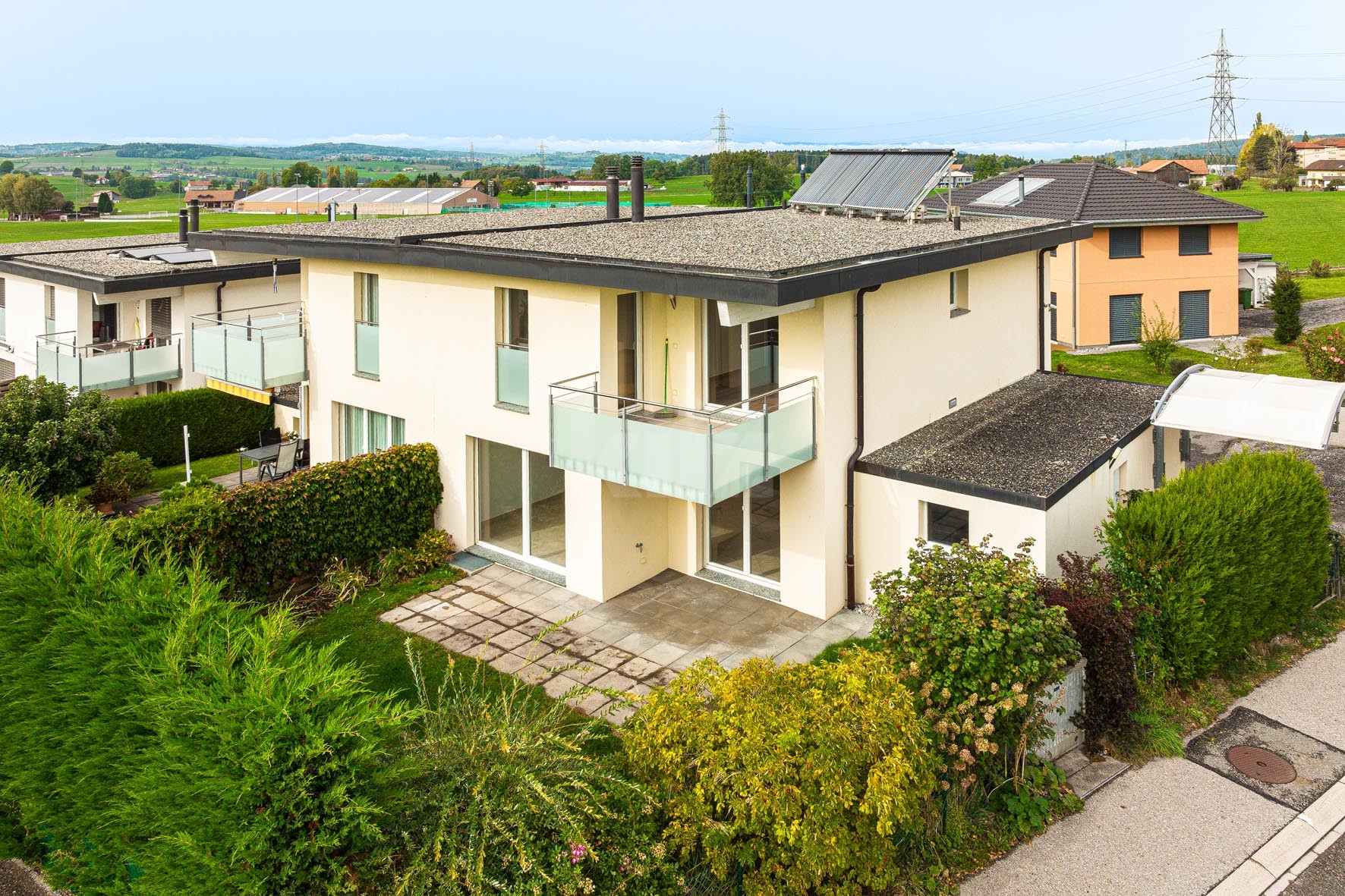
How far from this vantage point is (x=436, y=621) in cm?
1338

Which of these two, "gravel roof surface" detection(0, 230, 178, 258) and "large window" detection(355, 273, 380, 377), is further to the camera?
"gravel roof surface" detection(0, 230, 178, 258)

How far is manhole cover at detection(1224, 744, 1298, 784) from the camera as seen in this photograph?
32.9ft

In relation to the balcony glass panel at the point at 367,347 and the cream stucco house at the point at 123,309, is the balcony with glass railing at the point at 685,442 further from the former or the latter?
the cream stucco house at the point at 123,309

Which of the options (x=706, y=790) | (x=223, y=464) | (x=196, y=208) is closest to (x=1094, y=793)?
(x=706, y=790)

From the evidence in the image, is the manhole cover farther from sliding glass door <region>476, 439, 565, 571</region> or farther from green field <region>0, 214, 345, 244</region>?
green field <region>0, 214, 345, 244</region>

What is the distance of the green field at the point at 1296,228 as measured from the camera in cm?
5503

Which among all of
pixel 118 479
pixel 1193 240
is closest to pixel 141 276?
A: pixel 118 479

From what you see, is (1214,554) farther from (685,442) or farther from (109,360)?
(109,360)

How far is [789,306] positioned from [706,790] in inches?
252

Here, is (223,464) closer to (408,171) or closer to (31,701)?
(31,701)

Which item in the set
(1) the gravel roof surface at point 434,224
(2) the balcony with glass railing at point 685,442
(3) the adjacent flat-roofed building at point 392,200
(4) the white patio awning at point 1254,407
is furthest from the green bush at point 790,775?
(3) the adjacent flat-roofed building at point 392,200

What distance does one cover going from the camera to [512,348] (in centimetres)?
1473

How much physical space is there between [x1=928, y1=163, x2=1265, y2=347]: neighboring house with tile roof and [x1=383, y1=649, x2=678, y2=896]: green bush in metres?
27.3

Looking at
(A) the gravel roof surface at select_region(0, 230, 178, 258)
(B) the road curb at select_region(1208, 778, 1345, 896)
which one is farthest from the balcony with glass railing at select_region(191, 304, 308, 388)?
(B) the road curb at select_region(1208, 778, 1345, 896)
